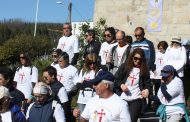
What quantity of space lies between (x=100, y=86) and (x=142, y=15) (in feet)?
37.4

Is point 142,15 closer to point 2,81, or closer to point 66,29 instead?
point 66,29

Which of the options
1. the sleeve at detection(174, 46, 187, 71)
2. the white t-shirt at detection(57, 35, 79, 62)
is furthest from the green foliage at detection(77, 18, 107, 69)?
the sleeve at detection(174, 46, 187, 71)

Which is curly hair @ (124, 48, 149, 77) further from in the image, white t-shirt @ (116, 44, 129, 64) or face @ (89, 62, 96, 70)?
→ white t-shirt @ (116, 44, 129, 64)

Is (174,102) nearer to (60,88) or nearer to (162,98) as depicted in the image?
(162,98)

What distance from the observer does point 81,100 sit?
30.5ft

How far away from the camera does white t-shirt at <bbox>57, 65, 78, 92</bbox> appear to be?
9.66m

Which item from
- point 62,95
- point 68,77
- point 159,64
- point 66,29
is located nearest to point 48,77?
point 62,95

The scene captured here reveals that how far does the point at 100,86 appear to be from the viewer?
6.35m

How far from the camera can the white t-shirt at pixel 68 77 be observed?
31.7 feet

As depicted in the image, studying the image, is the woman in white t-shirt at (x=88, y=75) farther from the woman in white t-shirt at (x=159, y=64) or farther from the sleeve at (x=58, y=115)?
the woman in white t-shirt at (x=159, y=64)

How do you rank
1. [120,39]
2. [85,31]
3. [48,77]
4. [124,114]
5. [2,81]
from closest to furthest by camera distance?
[124,114], [2,81], [48,77], [120,39], [85,31]

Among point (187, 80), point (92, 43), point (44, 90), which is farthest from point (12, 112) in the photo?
point (187, 80)

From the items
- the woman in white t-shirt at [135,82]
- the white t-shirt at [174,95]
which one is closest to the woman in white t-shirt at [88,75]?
the woman in white t-shirt at [135,82]

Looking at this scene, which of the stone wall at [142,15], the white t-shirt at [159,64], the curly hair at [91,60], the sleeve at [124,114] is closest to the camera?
the sleeve at [124,114]
